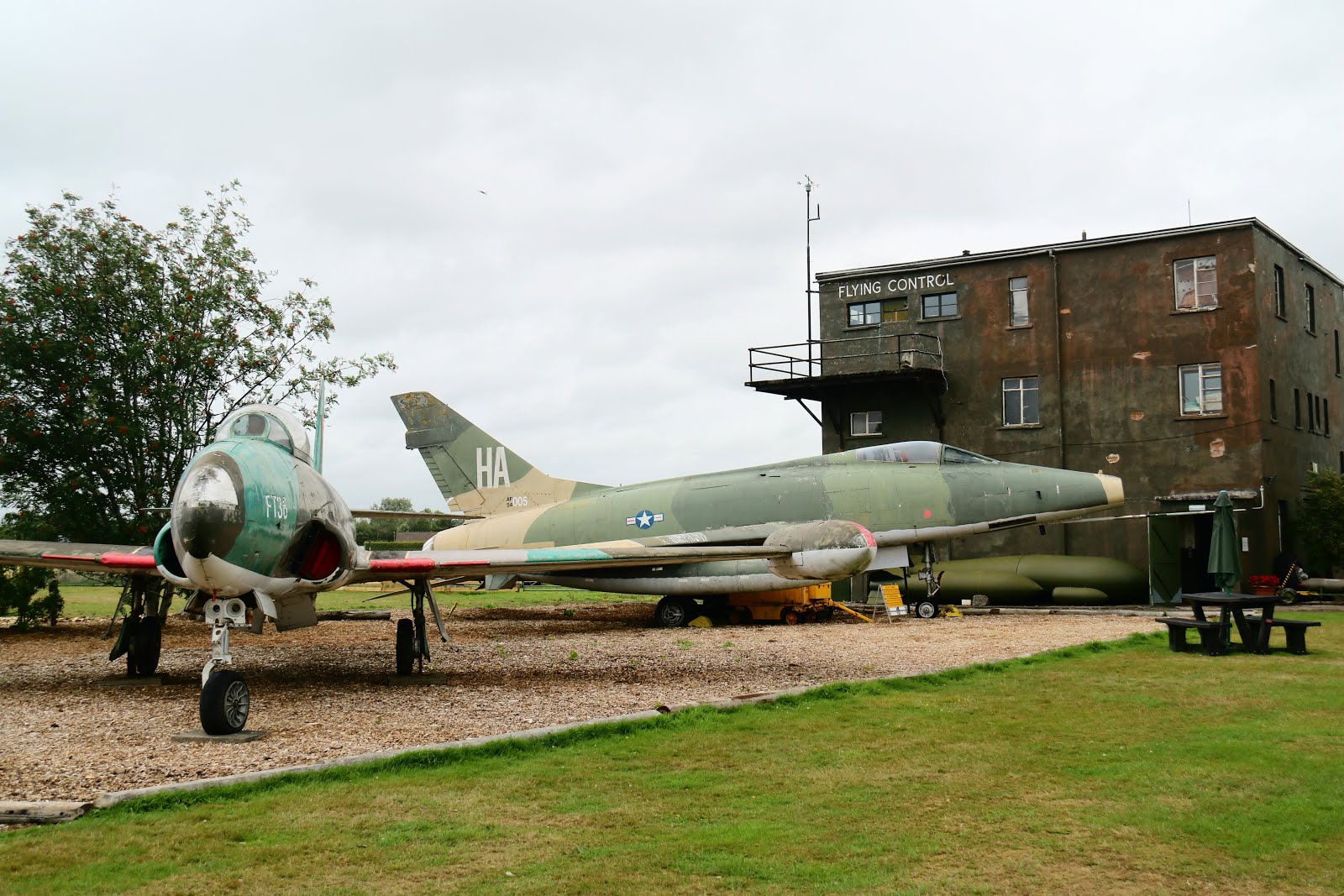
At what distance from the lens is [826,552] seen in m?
10.9

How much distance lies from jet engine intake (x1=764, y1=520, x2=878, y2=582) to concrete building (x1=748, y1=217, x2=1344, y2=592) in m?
17.9

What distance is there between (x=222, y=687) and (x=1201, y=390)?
27.1 metres

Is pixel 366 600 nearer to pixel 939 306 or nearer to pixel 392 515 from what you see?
pixel 392 515

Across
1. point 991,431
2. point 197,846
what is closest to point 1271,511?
point 991,431

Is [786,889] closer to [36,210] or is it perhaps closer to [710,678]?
[710,678]

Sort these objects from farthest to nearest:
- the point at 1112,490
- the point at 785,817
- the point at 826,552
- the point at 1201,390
Result: 1. the point at 1201,390
2. the point at 1112,490
3. the point at 826,552
4. the point at 785,817

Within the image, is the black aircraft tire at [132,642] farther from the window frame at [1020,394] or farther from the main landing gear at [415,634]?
the window frame at [1020,394]

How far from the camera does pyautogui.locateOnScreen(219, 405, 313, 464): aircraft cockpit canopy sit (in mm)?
9625

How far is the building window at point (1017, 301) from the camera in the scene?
30578 mm

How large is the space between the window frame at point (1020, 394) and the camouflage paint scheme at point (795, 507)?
9361mm

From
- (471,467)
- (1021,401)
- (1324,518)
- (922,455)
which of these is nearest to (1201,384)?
(1021,401)

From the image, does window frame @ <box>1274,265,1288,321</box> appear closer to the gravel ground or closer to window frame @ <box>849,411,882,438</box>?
window frame @ <box>849,411,882,438</box>

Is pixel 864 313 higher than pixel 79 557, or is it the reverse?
pixel 864 313

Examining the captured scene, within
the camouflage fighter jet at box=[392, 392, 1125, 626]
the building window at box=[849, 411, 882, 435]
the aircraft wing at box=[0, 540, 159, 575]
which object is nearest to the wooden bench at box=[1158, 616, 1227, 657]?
the camouflage fighter jet at box=[392, 392, 1125, 626]
